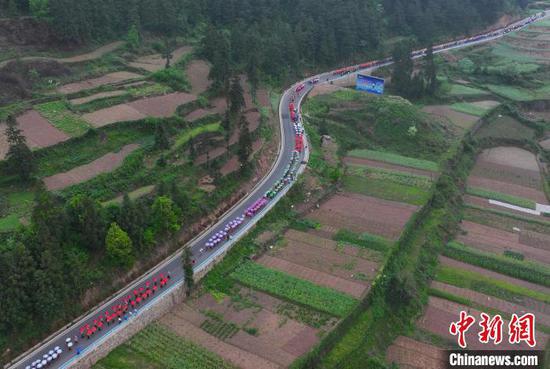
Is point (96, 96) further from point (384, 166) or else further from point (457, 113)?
point (457, 113)

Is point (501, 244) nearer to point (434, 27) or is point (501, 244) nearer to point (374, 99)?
point (374, 99)

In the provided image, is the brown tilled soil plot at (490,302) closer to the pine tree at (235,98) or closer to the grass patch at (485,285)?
the grass patch at (485,285)

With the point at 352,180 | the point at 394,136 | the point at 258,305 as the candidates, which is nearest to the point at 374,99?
the point at 394,136

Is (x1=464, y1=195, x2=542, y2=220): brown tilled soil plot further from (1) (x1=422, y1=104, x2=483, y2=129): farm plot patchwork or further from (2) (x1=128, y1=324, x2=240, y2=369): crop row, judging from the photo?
(2) (x1=128, y1=324, x2=240, y2=369): crop row

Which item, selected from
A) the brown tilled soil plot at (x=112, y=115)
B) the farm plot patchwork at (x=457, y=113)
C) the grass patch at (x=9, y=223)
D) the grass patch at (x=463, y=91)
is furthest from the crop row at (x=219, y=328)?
the grass patch at (x=463, y=91)

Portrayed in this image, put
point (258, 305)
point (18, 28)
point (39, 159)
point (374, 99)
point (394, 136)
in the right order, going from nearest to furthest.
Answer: point (258, 305)
point (39, 159)
point (18, 28)
point (394, 136)
point (374, 99)
